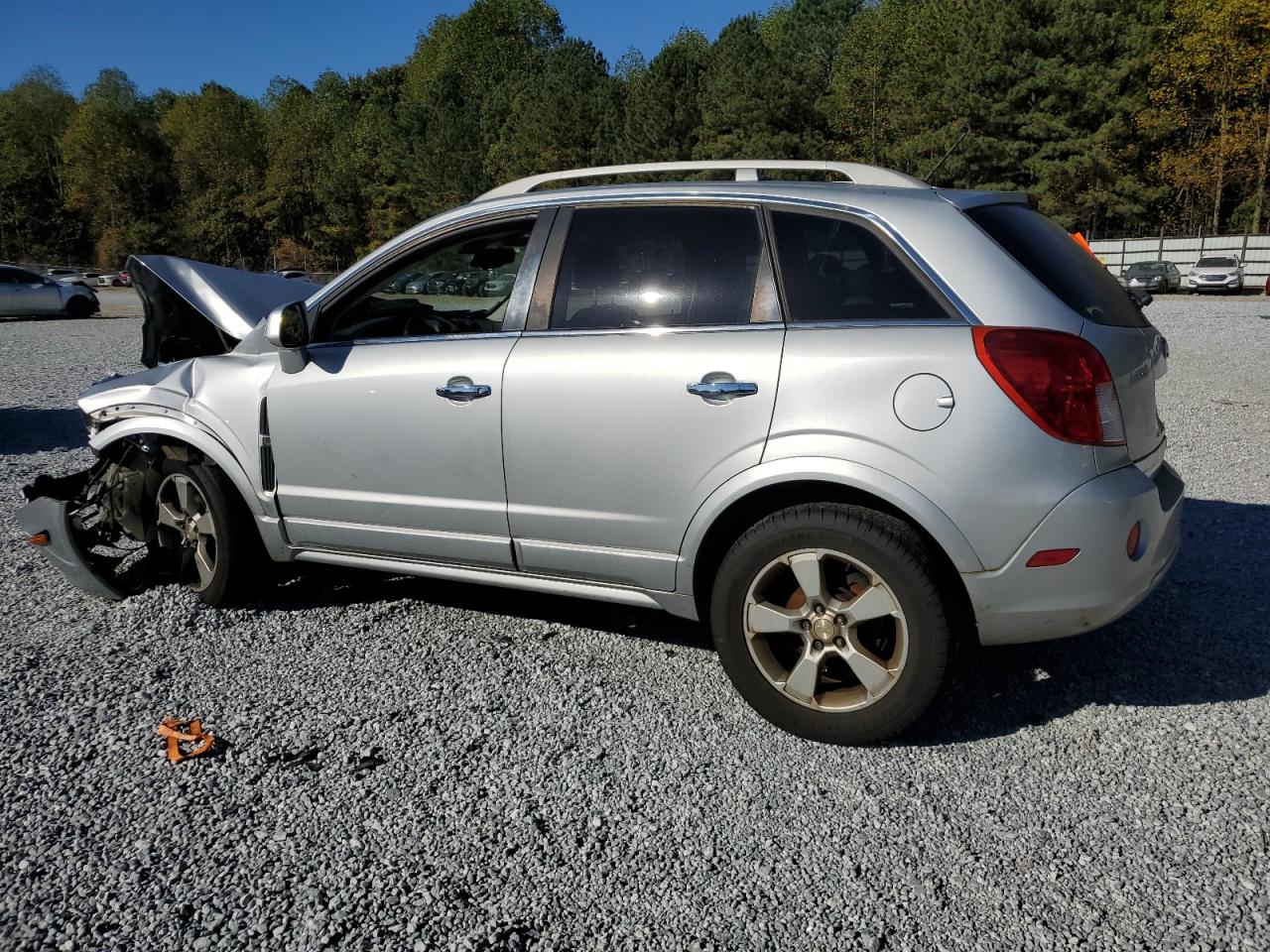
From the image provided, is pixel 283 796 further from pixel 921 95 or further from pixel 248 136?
pixel 248 136

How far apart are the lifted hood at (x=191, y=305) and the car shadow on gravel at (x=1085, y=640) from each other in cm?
130

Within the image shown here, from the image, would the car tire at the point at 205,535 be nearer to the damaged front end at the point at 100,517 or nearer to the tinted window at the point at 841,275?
the damaged front end at the point at 100,517

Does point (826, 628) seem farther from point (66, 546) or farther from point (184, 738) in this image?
point (66, 546)

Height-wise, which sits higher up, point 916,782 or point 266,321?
point 266,321

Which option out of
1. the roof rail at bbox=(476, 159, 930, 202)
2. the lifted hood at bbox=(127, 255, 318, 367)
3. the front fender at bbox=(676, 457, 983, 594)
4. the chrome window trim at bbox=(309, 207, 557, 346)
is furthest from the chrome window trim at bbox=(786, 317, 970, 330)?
the lifted hood at bbox=(127, 255, 318, 367)

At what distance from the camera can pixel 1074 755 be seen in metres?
3.20

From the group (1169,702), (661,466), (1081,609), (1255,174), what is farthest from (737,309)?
(1255,174)

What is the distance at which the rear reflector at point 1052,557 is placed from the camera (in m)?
2.97

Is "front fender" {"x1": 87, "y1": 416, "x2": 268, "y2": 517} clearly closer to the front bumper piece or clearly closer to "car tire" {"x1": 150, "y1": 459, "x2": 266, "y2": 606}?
"car tire" {"x1": 150, "y1": 459, "x2": 266, "y2": 606}

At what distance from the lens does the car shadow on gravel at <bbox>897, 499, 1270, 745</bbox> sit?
350cm

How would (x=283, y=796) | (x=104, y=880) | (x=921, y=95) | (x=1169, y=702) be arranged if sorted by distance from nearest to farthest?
(x=104, y=880), (x=283, y=796), (x=1169, y=702), (x=921, y=95)

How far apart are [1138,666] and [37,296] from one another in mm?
34077

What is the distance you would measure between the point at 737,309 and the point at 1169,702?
2.09 metres

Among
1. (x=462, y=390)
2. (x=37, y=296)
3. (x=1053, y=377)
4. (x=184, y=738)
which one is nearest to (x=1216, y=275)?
(x=1053, y=377)
